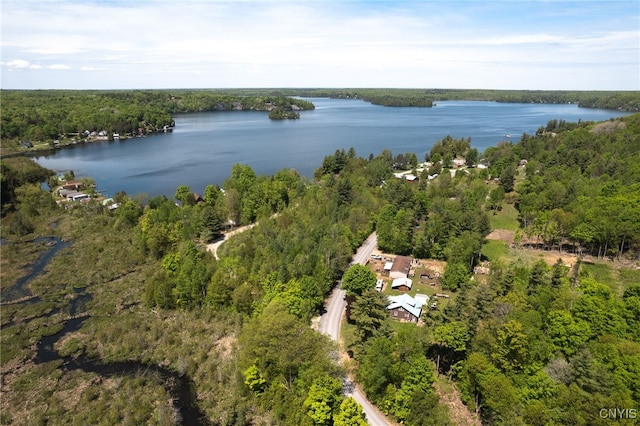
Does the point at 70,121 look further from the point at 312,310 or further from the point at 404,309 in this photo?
the point at 404,309

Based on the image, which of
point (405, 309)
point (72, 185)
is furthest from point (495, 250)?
point (72, 185)

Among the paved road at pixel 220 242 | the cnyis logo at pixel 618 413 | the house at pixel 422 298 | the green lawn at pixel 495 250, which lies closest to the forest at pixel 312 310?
the cnyis logo at pixel 618 413

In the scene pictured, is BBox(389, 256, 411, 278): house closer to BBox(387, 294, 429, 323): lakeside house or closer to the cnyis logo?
BBox(387, 294, 429, 323): lakeside house

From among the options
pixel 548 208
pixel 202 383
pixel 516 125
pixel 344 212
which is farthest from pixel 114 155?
pixel 516 125

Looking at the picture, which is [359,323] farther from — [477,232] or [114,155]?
[114,155]

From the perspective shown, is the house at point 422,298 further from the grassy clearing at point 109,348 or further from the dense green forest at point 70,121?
the dense green forest at point 70,121
